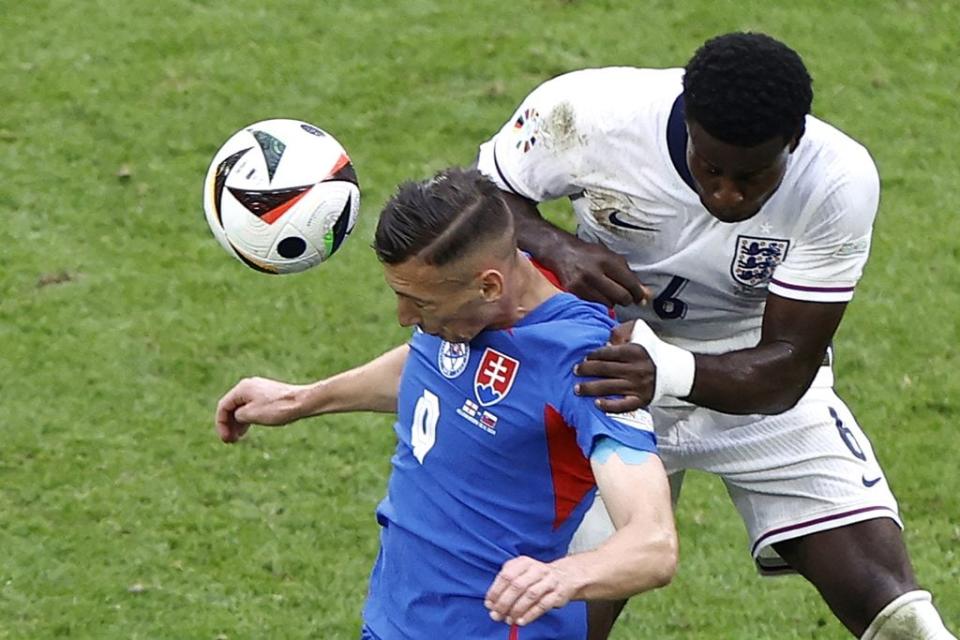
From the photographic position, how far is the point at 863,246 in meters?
5.40

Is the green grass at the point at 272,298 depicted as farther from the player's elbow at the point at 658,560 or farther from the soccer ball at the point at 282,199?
the player's elbow at the point at 658,560

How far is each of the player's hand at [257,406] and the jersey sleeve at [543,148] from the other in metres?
0.93

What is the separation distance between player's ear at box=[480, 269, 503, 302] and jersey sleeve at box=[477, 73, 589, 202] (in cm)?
102

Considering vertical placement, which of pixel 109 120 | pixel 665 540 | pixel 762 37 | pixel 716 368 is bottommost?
pixel 109 120

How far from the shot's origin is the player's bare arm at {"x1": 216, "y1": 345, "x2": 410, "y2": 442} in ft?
17.1

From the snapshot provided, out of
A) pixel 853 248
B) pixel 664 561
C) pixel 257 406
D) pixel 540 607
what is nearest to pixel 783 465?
pixel 853 248

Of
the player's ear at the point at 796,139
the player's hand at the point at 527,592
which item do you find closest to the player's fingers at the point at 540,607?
the player's hand at the point at 527,592

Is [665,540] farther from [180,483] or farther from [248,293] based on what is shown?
[248,293]

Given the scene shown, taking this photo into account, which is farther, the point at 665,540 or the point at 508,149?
the point at 508,149

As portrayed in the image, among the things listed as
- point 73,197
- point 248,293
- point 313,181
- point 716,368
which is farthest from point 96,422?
point 716,368

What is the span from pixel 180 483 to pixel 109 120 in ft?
11.6

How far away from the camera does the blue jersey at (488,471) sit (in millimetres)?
4566

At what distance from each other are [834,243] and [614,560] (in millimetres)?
1689

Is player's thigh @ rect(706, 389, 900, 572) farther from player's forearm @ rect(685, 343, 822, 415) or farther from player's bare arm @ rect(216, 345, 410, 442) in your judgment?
player's bare arm @ rect(216, 345, 410, 442)
